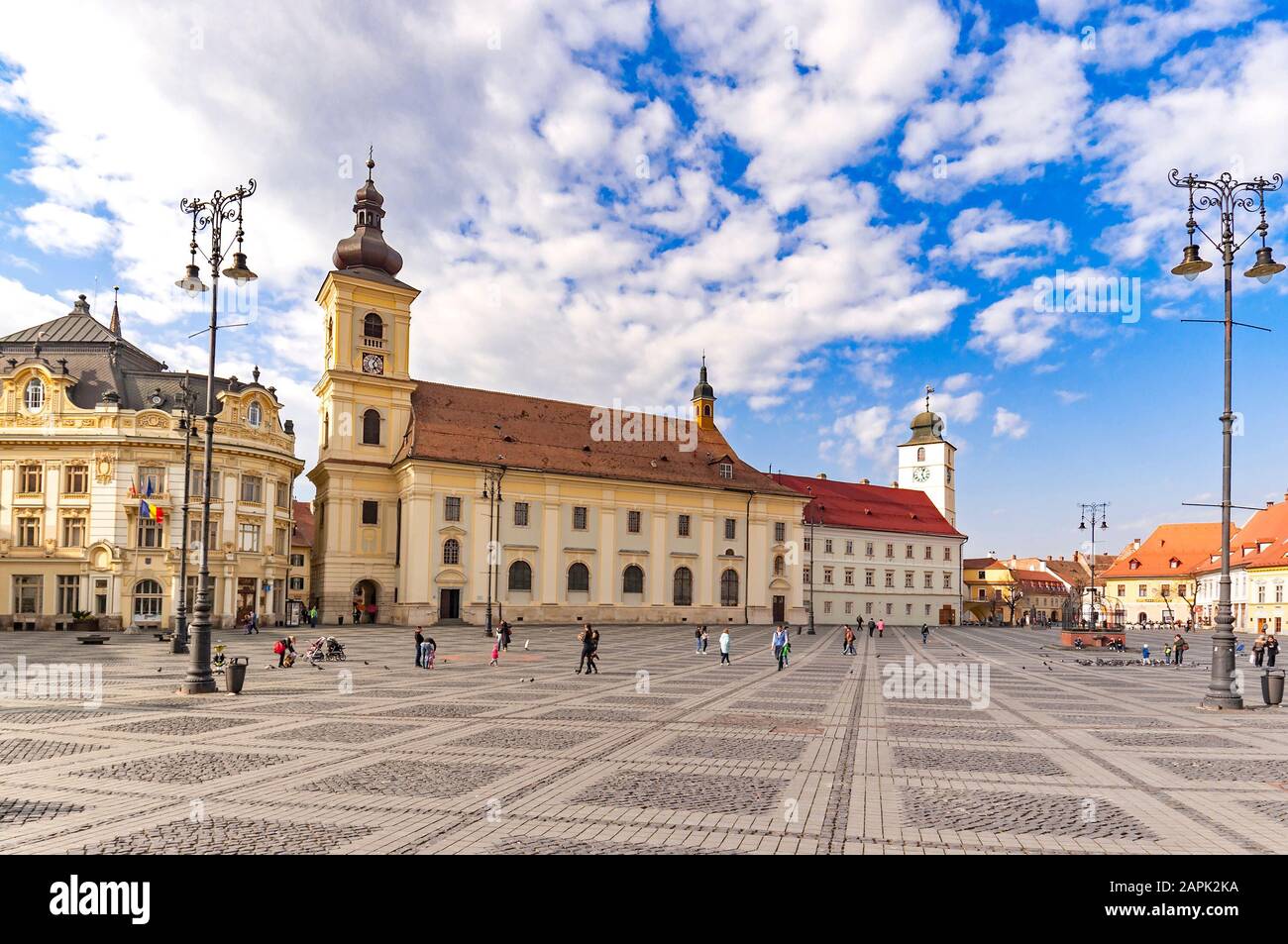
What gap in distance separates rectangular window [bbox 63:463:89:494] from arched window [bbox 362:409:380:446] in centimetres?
1583

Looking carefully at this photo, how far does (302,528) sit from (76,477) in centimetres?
4351

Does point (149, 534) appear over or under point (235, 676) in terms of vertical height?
over

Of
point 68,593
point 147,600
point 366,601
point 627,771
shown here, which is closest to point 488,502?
point 366,601

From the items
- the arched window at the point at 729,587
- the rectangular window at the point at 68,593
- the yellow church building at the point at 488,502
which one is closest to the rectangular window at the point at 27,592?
the rectangular window at the point at 68,593

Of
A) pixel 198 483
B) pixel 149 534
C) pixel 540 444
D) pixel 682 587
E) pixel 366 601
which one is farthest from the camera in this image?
pixel 682 587

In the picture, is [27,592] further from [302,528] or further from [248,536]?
[302,528]

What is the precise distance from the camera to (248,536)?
48.3 metres

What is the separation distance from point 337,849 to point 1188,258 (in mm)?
19816

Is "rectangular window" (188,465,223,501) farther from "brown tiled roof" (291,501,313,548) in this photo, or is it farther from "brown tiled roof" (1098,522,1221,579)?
"brown tiled roof" (1098,522,1221,579)

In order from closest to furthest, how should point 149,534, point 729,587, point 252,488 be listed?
point 149,534, point 252,488, point 729,587

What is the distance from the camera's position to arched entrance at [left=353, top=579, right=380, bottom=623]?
178 feet

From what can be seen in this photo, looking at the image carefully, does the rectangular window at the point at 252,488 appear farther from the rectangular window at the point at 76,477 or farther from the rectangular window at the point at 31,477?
the rectangular window at the point at 31,477

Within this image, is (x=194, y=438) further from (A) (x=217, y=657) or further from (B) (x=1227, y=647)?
(B) (x=1227, y=647)

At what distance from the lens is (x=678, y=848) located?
777cm
